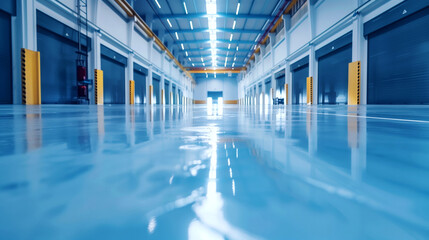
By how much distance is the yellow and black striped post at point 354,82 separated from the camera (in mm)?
9414

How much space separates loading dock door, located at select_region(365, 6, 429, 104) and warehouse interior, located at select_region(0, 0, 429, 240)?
0.04m

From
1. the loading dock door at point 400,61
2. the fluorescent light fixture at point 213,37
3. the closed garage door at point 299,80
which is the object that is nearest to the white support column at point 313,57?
the closed garage door at point 299,80

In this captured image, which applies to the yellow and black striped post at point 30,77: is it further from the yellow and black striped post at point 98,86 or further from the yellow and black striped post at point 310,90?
the yellow and black striped post at point 310,90

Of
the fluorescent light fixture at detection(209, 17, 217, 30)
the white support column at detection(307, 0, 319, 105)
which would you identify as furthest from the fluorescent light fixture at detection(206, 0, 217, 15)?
the white support column at detection(307, 0, 319, 105)

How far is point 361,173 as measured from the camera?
49 cm

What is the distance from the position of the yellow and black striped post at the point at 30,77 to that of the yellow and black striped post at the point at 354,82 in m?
11.9

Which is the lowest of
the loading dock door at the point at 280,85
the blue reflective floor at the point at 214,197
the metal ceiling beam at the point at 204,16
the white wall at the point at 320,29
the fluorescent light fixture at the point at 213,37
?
the blue reflective floor at the point at 214,197

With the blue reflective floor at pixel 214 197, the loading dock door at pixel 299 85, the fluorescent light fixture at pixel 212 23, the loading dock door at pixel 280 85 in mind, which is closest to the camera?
the blue reflective floor at pixel 214 197

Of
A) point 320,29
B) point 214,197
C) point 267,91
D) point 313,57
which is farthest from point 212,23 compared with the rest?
point 214,197

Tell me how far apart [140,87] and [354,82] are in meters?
14.3

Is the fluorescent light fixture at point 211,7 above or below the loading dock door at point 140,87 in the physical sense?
above

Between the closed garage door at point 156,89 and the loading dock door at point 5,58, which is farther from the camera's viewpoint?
the closed garage door at point 156,89

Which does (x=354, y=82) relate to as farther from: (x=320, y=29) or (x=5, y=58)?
(x=5, y=58)

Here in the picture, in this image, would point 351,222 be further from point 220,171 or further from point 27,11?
point 27,11
